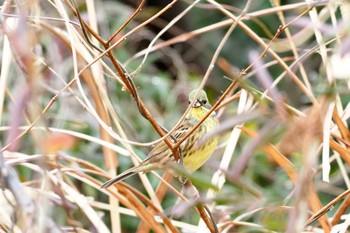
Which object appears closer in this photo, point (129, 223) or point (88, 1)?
point (88, 1)

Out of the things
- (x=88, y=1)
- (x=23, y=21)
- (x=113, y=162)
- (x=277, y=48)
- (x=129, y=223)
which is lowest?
(x=129, y=223)

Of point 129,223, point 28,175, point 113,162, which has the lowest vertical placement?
point 129,223

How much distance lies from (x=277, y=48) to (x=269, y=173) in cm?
147

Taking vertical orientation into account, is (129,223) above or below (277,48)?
below

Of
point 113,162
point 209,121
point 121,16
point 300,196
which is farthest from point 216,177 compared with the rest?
point 121,16

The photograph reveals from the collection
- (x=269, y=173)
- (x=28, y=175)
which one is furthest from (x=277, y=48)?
(x=269, y=173)

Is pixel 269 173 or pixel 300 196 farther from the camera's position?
pixel 269 173

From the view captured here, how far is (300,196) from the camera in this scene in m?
0.78

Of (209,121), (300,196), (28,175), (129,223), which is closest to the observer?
(300,196)

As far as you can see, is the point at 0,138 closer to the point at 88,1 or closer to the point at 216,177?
the point at 88,1

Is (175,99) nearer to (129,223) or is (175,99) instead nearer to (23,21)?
(129,223)

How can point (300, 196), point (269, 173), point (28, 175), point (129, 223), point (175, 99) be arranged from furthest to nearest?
point (175, 99) → point (269, 173) → point (129, 223) → point (28, 175) → point (300, 196)

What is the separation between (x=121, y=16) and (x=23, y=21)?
3.29 metres

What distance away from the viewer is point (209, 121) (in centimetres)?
235
